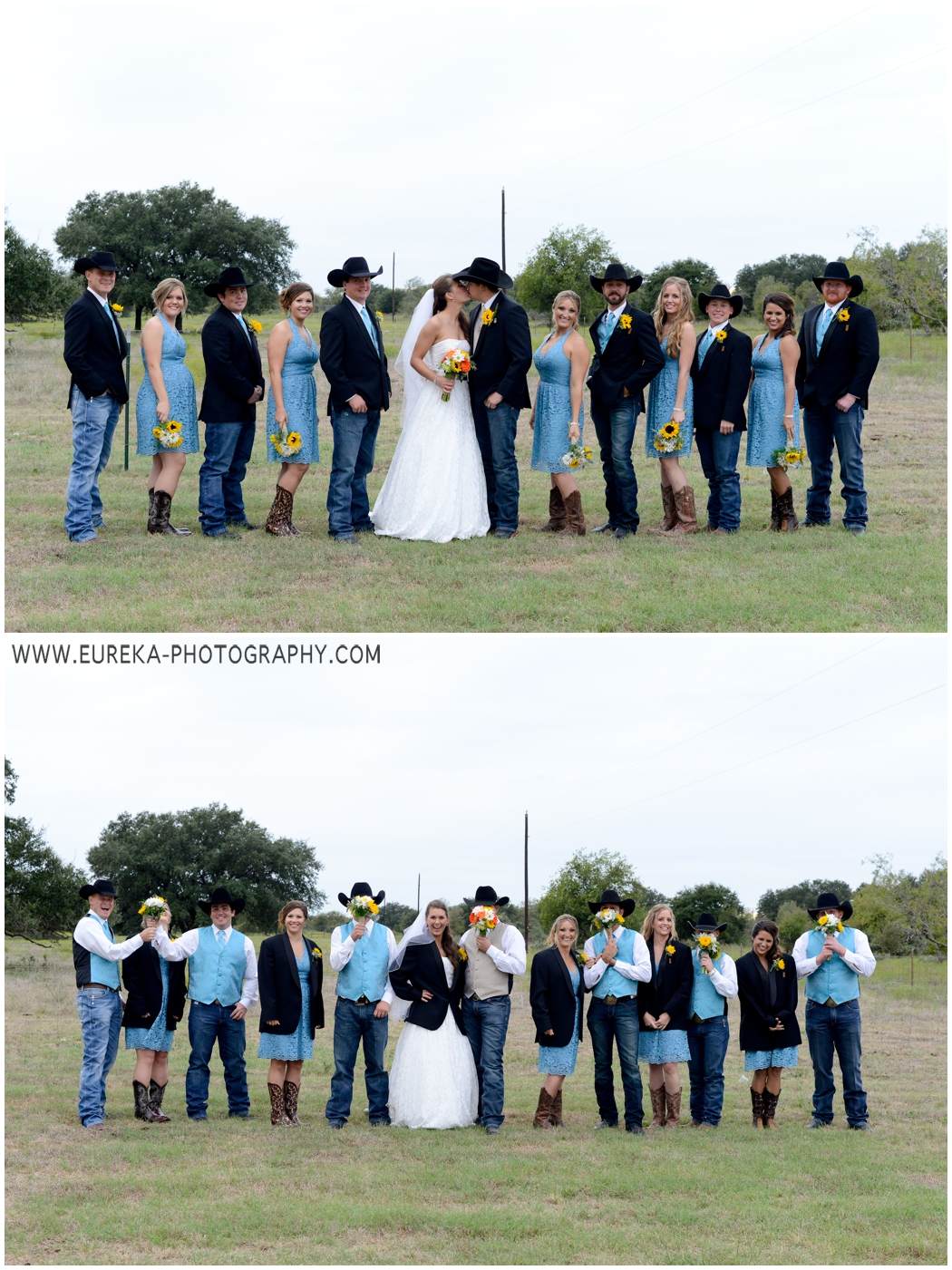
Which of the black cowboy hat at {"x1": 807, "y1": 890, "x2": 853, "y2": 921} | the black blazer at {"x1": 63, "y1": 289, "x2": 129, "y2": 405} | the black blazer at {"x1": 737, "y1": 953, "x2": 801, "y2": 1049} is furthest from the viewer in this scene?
the black blazer at {"x1": 63, "y1": 289, "x2": 129, "y2": 405}

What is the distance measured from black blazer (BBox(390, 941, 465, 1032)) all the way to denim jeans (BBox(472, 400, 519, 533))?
15.9ft

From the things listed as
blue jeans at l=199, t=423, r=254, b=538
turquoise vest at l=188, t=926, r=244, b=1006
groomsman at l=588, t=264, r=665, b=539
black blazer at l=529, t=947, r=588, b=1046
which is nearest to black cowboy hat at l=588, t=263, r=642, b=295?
groomsman at l=588, t=264, r=665, b=539

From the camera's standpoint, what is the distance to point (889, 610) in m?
11.8

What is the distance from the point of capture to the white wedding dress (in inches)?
396

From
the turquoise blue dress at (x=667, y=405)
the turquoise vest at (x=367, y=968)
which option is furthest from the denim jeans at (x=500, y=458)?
the turquoise vest at (x=367, y=968)

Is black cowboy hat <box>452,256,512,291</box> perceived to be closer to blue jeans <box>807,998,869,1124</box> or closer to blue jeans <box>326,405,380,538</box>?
blue jeans <box>326,405,380,538</box>

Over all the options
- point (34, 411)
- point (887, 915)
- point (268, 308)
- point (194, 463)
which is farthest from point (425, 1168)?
point (268, 308)

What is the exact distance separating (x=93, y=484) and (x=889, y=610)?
25.1 feet

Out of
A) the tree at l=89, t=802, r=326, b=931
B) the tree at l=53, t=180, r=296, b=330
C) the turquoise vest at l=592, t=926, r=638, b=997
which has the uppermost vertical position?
the tree at l=53, t=180, r=296, b=330

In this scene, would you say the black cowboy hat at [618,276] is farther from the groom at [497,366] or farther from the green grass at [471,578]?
the green grass at [471,578]

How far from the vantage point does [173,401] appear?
13.2 m

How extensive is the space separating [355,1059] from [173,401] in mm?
6608

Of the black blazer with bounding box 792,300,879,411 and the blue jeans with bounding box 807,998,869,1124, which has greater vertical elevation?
the black blazer with bounding box 792,300,879,411

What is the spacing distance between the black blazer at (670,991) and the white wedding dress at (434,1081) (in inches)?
58.2
